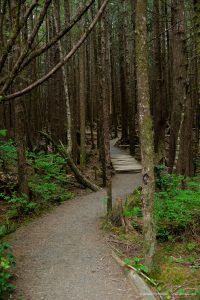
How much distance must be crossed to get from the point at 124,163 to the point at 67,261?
42.0 ft

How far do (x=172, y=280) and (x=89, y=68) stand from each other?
29348mm

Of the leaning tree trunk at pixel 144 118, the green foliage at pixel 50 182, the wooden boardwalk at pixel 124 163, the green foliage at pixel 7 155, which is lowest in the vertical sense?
the wooden boardwalk at pixel 124 163

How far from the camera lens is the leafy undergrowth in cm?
644

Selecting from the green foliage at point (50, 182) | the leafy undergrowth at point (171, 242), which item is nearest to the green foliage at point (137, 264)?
the leafy undergrowth at point (171, 242)

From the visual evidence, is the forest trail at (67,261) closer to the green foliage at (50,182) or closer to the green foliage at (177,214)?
the green foliage at (50,182)

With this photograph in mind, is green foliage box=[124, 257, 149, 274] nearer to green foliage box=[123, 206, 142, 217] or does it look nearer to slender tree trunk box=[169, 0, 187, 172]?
green foliage box=[123, 206, 142, 217]

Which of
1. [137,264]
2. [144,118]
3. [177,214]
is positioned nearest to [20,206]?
[177,214]

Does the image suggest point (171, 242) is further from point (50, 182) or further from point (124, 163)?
point (124, 163)

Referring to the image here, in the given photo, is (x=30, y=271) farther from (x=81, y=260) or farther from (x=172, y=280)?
(x=172, y=280)

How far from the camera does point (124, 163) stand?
65.1ft

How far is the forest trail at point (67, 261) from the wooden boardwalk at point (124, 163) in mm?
7517

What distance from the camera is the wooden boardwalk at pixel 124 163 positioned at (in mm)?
18547

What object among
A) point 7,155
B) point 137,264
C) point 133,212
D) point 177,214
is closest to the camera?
point 137,264

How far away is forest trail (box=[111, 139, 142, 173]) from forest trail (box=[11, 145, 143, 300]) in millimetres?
7532
